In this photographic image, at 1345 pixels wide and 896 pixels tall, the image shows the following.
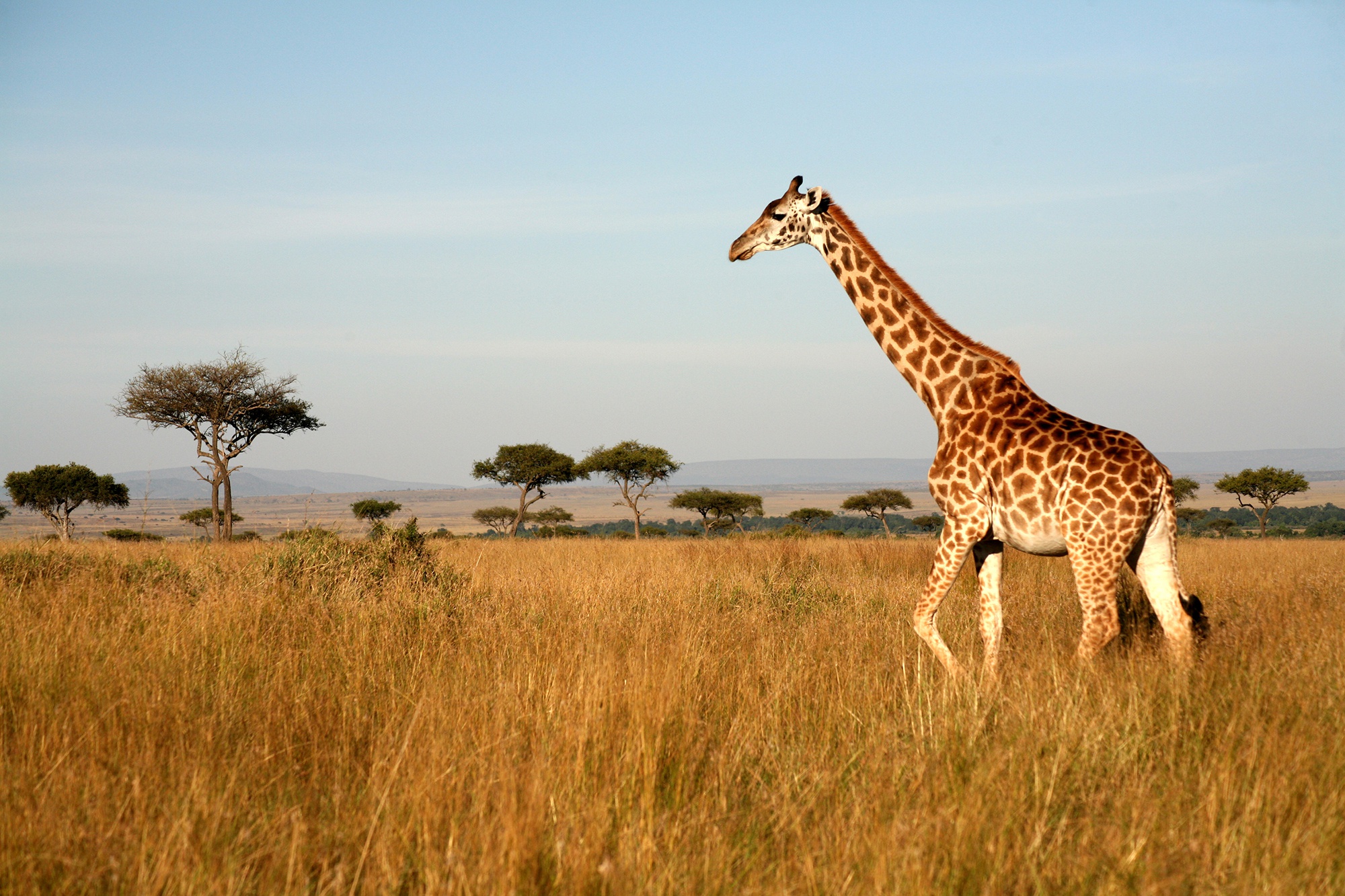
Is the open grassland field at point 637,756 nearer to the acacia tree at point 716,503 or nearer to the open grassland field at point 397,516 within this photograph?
the acacia tree at point 716,503

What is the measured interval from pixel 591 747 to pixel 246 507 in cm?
16253

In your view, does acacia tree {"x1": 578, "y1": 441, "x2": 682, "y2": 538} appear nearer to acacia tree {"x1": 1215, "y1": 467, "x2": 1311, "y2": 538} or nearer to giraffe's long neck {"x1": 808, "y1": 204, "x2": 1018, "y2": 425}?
acacia tree {"x1": 1215, "y1": 467, "x2": 1311, "y2": 538}

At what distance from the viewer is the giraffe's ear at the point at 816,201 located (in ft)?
22.1

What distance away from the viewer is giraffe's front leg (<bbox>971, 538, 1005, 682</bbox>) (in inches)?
230

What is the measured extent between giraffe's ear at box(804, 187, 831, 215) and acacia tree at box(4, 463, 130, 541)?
40664 millimetres

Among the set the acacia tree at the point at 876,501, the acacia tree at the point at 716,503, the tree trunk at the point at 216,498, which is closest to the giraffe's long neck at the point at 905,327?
the tree trunk at the point at 216,498

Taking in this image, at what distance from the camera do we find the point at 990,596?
597cm

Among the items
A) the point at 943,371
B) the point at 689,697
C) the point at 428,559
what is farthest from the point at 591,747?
the point at 428,559

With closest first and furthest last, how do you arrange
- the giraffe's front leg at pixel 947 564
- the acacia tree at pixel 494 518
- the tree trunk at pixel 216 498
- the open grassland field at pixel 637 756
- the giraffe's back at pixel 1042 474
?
the open grassland field at pixel 637 756
the giraffe's back at pixel 1042 474
the giraffe's front leg at pixel 947 564
the tree trunk at pixel 216 498
the acacia tree at pixel 494 518

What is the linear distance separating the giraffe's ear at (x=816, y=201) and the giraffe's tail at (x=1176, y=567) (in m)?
3.10

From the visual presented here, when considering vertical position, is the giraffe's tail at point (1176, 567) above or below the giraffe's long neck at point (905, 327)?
below

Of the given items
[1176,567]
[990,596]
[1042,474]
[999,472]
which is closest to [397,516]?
[990,596]

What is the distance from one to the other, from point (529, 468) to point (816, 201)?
134 ft

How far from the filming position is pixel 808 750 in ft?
13.3
